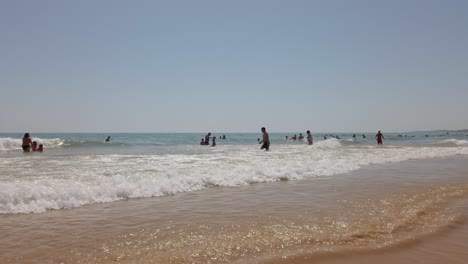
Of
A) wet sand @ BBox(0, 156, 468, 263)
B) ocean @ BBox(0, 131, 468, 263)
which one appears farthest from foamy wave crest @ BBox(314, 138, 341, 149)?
wet sand @ BBox(0, 156, 468, 263)

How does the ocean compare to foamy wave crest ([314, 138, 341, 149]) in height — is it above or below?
below

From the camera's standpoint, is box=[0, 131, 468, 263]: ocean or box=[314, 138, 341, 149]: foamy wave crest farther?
box=[314, 138, 341, 149]: foamy wave crest

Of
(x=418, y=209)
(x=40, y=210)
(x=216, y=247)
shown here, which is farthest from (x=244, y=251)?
(x=40, y=210)

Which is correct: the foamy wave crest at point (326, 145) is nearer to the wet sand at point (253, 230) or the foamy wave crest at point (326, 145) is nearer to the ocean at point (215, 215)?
the ocean at point (215, 215)

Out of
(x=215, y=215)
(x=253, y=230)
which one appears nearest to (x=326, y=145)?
(x=215, y=215)

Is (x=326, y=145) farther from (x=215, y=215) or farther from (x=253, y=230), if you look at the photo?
(x=253, y=230)

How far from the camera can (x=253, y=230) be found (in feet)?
16.2

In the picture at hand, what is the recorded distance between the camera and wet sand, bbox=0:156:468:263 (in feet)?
13.2

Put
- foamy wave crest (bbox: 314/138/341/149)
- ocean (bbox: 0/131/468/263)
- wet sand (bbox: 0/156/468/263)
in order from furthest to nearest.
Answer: foamy wave crest (bbox: 314/138/341/149)
ocean (bbox: 0/131/468/263)
wet sand (bbox: 0/156/468/263)

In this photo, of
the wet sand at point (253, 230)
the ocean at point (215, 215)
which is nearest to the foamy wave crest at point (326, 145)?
the ocean at point (215, 215)

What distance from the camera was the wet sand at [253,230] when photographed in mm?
4016

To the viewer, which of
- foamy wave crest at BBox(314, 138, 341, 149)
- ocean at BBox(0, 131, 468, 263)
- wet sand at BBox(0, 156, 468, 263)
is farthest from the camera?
foamy wave crest at BBox(314, 138, 341, 149)

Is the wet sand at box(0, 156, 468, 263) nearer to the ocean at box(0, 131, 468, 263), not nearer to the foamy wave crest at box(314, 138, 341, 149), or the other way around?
the ocean at box(0, 131, 468, 263)

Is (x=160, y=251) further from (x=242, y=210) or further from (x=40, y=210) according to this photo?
(x=40, y=210)
